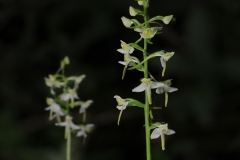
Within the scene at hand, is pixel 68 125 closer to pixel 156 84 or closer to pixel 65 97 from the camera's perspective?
pixel 65 97

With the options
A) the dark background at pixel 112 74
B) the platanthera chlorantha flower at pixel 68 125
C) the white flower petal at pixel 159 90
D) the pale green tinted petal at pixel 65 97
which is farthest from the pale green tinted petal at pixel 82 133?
the dark background at pixel 112 74

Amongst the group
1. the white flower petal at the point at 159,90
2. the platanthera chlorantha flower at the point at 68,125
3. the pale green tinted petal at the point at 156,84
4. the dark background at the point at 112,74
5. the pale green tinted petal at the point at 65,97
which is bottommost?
the pale green tinted petal at the point at 156,84

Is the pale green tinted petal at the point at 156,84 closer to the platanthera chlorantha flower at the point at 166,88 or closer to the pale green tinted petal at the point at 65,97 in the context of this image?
the platanthera chlorantha flower at the point at 166,88

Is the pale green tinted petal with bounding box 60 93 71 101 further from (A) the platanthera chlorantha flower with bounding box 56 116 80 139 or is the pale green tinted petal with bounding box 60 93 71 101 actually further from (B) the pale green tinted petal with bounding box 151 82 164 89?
(B) the pale green tinted petal with bounding box 151 82 164 89

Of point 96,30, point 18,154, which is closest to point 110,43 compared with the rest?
point 96,30

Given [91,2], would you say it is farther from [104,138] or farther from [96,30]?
[104,138]

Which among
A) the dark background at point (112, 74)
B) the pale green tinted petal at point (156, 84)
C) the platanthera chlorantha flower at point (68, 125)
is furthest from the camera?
the dark background at point (112, 74)

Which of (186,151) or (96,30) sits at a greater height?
(96,30)

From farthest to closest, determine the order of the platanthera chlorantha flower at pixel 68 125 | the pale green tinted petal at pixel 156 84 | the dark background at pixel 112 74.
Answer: the dark background at pixel 112 74 < the platanthera chlorantha flower at pixel 68 125 < the pale green tinted petal at pixel 156 84
